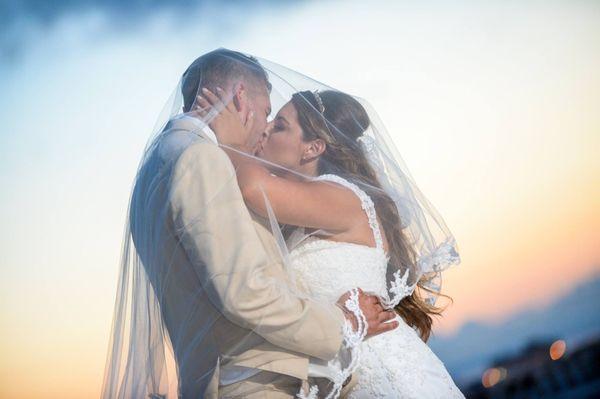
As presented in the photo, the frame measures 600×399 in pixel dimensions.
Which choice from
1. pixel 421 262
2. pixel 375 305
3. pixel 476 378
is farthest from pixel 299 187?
pixel 476 378

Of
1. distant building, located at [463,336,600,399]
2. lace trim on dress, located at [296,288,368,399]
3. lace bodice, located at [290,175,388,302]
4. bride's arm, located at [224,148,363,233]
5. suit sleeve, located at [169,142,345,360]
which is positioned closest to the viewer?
suit sleeve, located at [169,142,345,360]

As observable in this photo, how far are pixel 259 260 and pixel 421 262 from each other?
869 mm

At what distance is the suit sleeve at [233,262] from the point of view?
1868mm

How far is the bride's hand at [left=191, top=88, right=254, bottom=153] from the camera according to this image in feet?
7.15

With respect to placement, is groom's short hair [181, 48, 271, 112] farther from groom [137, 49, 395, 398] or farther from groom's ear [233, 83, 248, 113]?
groom [137, 49, 395, 398]

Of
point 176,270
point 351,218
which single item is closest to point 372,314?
point 351,218

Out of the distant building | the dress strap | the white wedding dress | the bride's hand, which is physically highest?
the bride's hand

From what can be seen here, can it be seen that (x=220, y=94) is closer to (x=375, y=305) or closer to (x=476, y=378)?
(x=375, y=305)

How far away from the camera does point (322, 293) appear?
218 cm

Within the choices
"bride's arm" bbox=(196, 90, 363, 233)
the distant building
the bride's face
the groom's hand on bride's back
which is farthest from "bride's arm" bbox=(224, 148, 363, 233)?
the distant building

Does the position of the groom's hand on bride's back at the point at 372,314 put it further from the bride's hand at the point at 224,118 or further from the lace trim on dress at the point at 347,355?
the bride's hand at the point at 224,118

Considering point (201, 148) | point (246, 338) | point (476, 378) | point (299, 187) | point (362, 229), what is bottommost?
point (476, 378)

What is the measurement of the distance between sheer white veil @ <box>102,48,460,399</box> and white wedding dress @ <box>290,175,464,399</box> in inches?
3.0

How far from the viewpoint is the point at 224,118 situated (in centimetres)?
221
